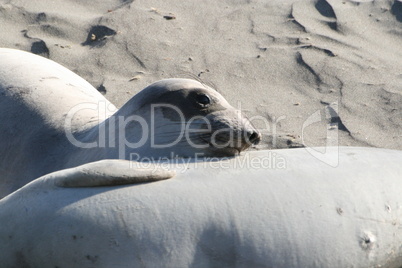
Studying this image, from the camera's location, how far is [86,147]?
3012 mm

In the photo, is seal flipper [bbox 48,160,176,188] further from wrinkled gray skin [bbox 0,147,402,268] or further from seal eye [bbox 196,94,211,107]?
seal eye [bbox 196,94,211,107]

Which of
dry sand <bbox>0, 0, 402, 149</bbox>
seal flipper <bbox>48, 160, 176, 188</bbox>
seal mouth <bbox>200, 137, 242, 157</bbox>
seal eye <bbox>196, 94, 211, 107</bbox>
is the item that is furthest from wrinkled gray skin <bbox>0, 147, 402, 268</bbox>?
dry sand <bbox>0, 0, 402, 149</bbox>

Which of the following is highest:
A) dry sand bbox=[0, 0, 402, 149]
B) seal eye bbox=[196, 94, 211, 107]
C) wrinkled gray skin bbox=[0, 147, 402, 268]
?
seal eye bbox=[196, 94, 211, 107]

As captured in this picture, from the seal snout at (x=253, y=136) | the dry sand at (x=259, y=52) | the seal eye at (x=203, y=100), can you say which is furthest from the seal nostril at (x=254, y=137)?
the dry sand at (x=259, y=52)

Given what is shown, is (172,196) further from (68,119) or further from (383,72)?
(383,72)

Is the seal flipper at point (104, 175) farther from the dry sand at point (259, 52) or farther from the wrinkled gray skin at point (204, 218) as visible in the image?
the dry sand at point (259, 52)

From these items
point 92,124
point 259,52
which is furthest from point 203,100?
point 259,52

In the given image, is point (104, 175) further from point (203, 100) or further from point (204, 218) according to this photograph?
point (203, 100)

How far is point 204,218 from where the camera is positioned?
92.8 inches

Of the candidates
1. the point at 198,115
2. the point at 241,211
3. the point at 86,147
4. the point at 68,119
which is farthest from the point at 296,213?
the point at 68,119

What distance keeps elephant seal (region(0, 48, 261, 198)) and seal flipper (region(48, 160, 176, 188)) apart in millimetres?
340

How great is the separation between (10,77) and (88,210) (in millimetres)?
1328

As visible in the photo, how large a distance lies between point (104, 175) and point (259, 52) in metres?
2.80

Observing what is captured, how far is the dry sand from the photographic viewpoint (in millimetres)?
4340
